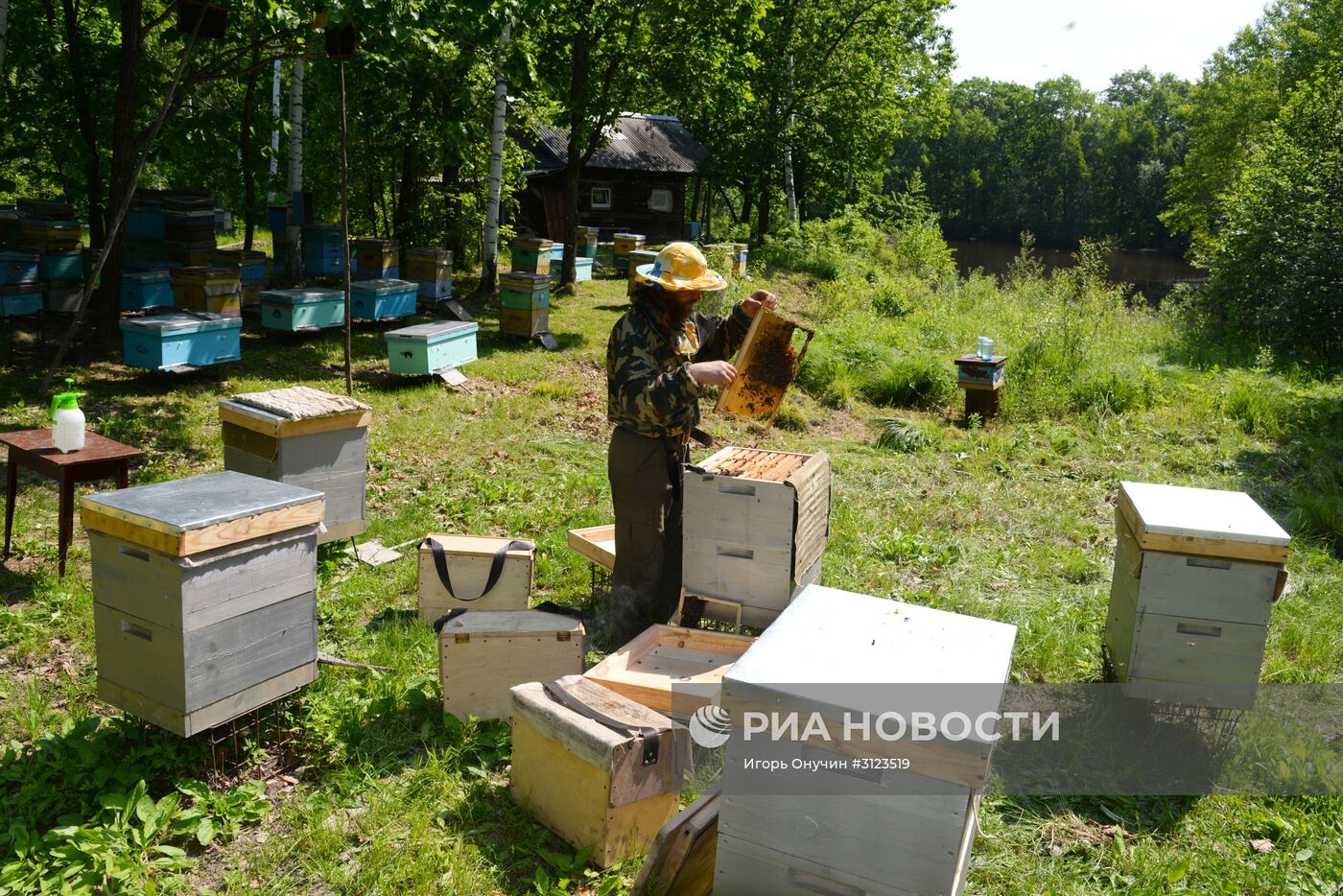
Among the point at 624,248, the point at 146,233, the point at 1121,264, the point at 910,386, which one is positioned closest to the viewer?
the point at 146,233

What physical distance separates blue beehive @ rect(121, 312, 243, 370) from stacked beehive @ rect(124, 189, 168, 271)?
2.61 meters

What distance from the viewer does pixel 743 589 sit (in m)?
4.50

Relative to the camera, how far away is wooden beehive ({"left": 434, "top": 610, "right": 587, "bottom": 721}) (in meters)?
3.88

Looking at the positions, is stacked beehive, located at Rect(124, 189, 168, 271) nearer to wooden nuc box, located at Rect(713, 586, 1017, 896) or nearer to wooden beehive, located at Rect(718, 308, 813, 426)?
wooden beehive, located at Rect(718, 308, 813, 426)

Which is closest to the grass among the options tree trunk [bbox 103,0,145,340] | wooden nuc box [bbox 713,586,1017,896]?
wooden nuc box [bbox 713,586,1017,896]

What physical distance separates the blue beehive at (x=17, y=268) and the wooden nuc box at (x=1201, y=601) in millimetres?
9427

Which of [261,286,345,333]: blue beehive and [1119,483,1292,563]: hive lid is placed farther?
[261,286,345,333]: blue beehive

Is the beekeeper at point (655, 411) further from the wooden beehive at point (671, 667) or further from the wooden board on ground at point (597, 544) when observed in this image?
the wooden beehive at point (671, 667)

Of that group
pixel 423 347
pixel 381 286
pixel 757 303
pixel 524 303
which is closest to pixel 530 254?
pixel 524 303

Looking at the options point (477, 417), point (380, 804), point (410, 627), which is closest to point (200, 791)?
point (380, 804)

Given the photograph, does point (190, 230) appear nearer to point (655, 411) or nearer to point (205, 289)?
point (205, 289)

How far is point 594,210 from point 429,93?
12.7 metres

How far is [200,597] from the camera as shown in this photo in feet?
10.5

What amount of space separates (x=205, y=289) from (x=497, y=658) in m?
6.36
